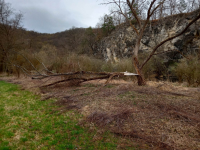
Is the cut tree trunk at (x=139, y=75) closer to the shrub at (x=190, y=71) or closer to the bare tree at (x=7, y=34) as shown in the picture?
the shrub at (x=190, y=71)

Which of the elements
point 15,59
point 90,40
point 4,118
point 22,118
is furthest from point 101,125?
point 90,40

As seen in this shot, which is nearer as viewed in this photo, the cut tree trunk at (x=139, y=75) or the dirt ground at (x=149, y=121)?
the dirt ground at (x=149, y=121)

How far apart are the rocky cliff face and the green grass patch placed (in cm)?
1821

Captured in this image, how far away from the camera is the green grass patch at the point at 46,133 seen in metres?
3.11

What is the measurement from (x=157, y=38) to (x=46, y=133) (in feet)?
93.0

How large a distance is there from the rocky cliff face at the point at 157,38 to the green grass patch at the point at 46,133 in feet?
59.8

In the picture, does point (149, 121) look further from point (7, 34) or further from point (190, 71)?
point (7, 34)

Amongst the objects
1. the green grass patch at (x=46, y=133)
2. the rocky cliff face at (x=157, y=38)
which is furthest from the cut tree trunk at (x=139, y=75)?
the rocky cliff face at (x=157, y=38)

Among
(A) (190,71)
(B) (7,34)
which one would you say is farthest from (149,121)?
(B) (7,34)

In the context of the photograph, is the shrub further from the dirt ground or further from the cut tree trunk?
the dirt ground

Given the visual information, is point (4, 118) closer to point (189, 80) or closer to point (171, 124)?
point (171, 124)

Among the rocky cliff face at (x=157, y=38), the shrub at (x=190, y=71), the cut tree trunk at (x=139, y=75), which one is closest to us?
the cut tree trunk at (x=139, y=75)

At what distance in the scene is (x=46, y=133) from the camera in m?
3.65

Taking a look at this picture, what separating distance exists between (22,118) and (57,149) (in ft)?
7.76
